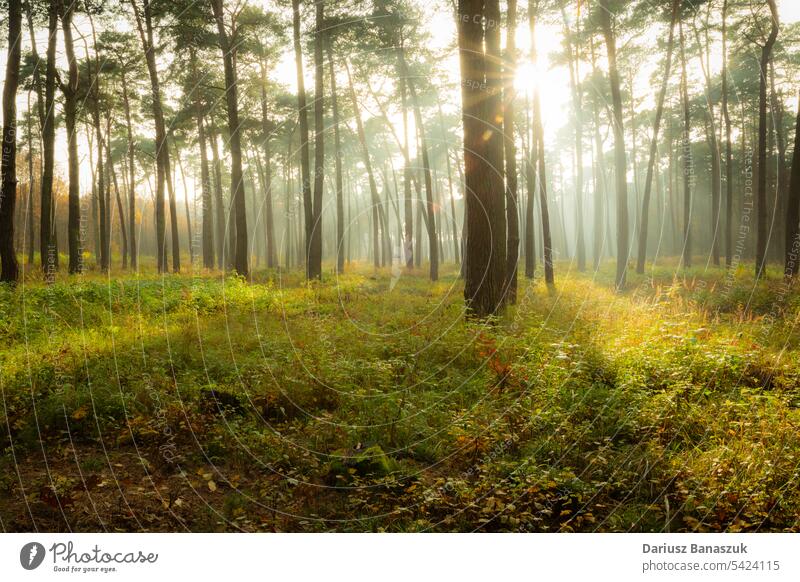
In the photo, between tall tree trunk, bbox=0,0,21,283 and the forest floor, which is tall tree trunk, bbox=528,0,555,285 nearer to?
the forest floor

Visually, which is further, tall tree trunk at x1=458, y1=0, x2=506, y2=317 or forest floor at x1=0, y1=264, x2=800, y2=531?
tall tree trunk at x1=458, y1=0, x2=506, y2=317

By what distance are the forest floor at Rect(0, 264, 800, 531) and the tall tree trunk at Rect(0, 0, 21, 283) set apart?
16.4ft

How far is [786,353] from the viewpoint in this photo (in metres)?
7.24

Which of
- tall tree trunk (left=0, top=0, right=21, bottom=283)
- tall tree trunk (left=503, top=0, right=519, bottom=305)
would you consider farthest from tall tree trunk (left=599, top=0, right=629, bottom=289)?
tall tree trunk (left=0, top=0, right=21, bottom=283)

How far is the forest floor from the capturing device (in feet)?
13.4

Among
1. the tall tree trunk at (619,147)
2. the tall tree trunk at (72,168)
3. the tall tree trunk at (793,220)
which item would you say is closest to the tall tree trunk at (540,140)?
the tall tree trunk at (619,147)

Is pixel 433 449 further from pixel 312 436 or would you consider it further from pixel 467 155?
pixel 467 155

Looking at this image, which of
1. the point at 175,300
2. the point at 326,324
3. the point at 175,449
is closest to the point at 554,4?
the point at 326,324
